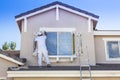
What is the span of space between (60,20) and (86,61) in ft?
10.3

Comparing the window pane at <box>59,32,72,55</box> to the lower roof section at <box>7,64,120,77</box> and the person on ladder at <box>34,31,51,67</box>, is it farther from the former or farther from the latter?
the lower roof section at <box>7,64,120,77</box>

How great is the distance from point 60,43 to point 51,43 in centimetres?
56

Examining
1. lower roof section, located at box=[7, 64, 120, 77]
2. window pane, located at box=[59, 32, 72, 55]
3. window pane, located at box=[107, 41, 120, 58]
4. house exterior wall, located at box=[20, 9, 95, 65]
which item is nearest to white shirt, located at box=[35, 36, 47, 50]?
house exterior wall, located at box=[20, 9, 95, 65]

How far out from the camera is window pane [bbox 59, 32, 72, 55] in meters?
13.8

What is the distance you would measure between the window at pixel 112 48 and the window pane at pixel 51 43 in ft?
11.3

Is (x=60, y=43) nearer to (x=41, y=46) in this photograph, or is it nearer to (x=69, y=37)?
(x=69, y=37)

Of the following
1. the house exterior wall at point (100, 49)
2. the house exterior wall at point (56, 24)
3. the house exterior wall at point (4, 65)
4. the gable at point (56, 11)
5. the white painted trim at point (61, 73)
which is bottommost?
the white painted trim at point (61, 73)

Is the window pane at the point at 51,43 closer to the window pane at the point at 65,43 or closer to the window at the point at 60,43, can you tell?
the window at the point at 60,43

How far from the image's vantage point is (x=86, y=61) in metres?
13.8

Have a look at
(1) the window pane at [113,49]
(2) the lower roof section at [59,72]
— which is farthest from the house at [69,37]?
(2) the lower roof section at [59,72]

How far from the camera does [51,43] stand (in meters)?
14.0

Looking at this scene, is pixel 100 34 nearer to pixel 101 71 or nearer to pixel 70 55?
pixel 70 55

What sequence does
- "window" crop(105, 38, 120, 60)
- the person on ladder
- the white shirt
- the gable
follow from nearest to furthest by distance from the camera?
the person on ladder < the white shirt < the gable < "window" crop(105, 38, 120, 60)

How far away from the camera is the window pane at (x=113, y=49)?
47.9 ft
